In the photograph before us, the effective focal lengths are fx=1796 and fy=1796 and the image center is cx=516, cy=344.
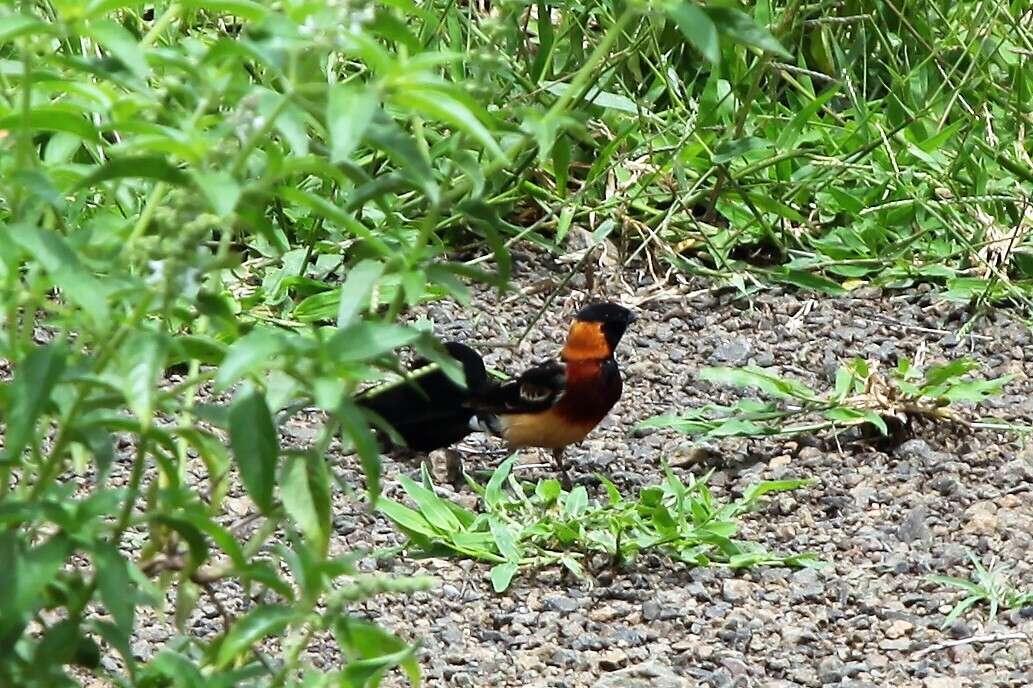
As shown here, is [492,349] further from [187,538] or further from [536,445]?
[187,538]

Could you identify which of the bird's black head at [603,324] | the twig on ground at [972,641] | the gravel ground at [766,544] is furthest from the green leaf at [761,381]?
the twig on ground at [972,641]

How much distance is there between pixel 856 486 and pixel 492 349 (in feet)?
3.82

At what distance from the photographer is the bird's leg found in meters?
4.02

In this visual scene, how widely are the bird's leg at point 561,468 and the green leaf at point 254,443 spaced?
2461mm

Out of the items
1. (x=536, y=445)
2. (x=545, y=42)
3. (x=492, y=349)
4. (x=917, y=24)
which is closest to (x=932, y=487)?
(x=536, y=445)

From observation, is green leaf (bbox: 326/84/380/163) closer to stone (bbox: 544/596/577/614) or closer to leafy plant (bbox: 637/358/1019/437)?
stone (bbox: 544/596/577/614)

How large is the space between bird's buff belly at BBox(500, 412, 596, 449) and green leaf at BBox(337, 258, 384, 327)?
227 cm

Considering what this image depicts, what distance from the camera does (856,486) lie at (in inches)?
152

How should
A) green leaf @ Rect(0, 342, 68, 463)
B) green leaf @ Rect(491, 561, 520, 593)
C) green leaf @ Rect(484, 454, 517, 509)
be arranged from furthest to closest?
1. green leaf @ Rect(484, 454, 517, 509)
2. green leaf @ Rect(491, 561, 520, 593)
3. green leaf @ Rect(0, 342, 68, 463)

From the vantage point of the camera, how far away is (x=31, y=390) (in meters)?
1.54

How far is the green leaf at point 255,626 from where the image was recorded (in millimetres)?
1685

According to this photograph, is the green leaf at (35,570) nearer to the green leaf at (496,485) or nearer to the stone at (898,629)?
the stone at (898,629)

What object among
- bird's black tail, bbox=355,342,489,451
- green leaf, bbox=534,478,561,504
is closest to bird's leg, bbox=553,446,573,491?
bird's black tail, bbox=355,342,489,451

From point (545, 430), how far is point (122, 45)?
8.23ft
